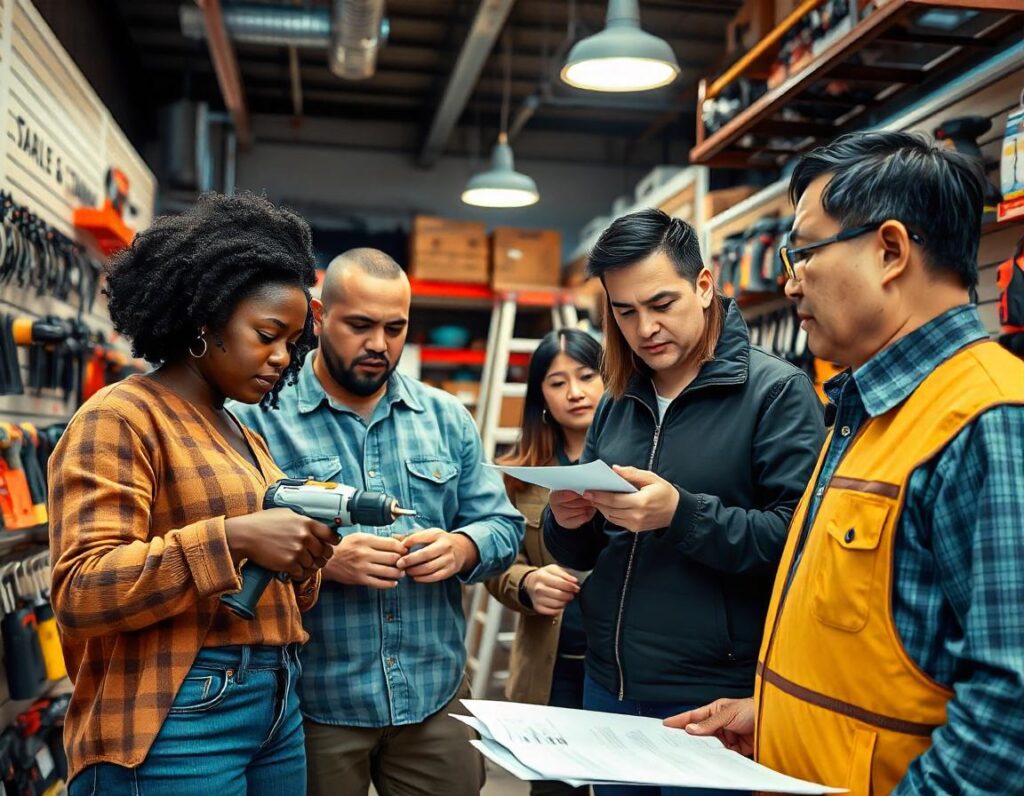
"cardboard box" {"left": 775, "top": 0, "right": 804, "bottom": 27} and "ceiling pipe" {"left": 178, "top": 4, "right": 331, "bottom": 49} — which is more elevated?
"ceiling pipe" {"left": 178, "top": 4, "right": 331, "bottom": 49}

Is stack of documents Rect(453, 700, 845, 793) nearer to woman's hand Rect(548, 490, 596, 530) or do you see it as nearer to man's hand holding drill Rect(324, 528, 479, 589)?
woman's hand Rect(548, 490, 596, 530)

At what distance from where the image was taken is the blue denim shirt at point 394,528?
7.07 ft

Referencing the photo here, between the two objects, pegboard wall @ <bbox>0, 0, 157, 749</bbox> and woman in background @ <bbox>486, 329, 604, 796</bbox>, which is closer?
woman in background @ <bbox>486, 329, 604, 796</bbox>

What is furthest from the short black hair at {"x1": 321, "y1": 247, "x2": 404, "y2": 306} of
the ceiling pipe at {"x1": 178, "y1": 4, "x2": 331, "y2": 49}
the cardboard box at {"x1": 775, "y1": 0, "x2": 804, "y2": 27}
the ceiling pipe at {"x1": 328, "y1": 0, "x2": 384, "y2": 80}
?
→ the ceiling pipe at {"x1": 178, "y1": 4, "x2": 331, "y2": 49}

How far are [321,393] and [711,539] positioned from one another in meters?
1.04

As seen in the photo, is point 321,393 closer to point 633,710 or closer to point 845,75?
point 633,710

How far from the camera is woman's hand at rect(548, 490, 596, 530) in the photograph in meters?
1.92

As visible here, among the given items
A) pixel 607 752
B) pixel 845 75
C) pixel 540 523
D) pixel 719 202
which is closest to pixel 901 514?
pixel 607 752

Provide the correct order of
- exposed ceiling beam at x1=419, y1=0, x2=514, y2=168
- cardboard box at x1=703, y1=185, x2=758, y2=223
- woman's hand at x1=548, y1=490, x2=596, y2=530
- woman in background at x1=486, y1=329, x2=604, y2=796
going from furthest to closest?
exposed ceiling beam at x1=419, y1=0, x2=514, y2=168
cardboard box at x1=703, y1=185, x2=758, y2=223
woman in background at x1=486, y1=329, x2=604, y2=796
woman's hand at x1=548, y1=490, x2=596, y2=530

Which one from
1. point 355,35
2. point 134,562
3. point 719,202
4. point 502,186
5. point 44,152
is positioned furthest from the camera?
point 502,186

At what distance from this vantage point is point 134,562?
4.76 feet

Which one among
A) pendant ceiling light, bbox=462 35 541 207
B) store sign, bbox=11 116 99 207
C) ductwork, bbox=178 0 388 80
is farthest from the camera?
pendant ceiling light, bbox=462 35 541 207

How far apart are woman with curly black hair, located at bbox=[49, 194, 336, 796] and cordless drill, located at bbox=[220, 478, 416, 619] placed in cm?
3

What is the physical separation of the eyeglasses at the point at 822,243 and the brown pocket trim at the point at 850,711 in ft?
1.76
